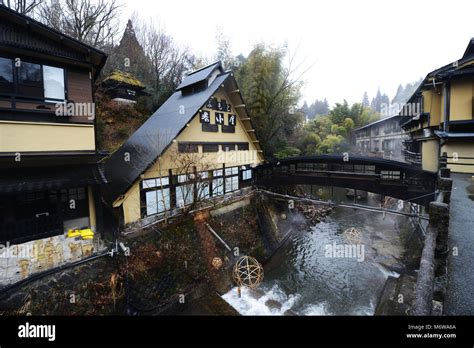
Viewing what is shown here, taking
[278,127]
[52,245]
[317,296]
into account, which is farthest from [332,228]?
[52,245]

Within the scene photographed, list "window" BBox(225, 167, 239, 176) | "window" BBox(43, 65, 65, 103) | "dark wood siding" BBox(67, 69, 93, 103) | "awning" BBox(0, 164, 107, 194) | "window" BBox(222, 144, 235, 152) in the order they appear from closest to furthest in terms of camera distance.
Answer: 1. "awning" BBox(0, 164, 107, 194)
2. "window" BBox(43, 65, 65, 103)
3. "dark wood siding" BBox(67, 69, 93, 103)
4. "window" BBox(222, 144, 235, 152)
5. "window" BBox(225, 167, 239, 176)

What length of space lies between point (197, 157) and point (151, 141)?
2683 millimetres

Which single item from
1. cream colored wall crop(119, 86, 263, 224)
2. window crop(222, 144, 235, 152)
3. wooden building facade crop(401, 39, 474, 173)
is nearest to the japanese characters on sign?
cream colored wall crop(119, 86, 263, 224)

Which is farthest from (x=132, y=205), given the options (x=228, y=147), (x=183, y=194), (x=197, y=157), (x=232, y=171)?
(x=228, y=147)

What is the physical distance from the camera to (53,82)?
24.5 ft

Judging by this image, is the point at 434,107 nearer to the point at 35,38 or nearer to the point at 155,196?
the point at 155,196

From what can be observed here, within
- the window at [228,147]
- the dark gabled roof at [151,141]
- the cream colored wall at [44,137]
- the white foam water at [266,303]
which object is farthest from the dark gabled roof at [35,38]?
the white foam water at [266,303]

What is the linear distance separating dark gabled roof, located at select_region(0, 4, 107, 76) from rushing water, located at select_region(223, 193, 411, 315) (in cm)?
1144

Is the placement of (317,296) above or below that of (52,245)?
below

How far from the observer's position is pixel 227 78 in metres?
13.6

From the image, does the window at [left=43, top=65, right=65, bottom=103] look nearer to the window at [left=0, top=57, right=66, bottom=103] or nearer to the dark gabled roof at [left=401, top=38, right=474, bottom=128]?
the window at [left=0, top=57, right=66, bottom=103]

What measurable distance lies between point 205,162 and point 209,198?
2331 millimetres

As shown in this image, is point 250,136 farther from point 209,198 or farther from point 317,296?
point 317,296

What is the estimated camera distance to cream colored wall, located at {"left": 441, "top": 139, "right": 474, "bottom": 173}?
12472 mm
